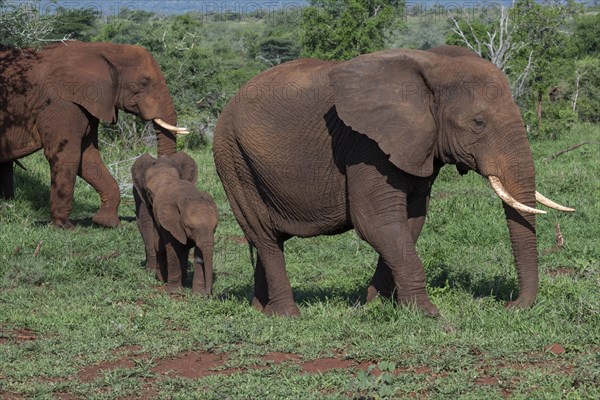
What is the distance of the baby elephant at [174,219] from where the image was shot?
340 inches

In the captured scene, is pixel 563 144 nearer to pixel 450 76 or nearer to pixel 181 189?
pixel 181 189

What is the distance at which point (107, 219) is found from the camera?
12.1m

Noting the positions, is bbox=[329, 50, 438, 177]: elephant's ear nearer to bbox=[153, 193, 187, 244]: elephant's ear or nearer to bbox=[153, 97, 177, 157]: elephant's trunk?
bbox=[153, 193, 187, 244]: elephant's ear

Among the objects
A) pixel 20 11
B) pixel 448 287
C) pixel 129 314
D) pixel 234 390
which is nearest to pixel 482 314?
pixel 448 287

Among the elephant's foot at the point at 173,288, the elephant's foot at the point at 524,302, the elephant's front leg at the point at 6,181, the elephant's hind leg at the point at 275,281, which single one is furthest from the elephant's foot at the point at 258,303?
the elephant's front leg at the point at 6,181

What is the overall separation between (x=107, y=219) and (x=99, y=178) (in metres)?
0.57

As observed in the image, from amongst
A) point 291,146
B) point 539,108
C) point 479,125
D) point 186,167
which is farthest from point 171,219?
point 539,108

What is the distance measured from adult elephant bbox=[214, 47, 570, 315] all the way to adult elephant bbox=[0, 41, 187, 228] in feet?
16.3

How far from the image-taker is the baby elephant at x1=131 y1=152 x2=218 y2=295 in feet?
28.4

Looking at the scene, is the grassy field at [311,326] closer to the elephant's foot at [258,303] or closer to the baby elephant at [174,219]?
the elephant's foot at [258,303]

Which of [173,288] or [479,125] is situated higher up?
[479,125]

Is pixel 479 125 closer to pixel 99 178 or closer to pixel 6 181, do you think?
pixel 99 178

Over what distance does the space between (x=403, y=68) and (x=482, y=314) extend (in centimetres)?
162

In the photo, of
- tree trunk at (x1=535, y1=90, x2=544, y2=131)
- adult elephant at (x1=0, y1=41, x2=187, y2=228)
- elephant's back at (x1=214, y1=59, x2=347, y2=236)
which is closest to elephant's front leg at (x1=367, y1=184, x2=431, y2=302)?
elephant's back at (x1=214, y1=59, x2=347, y2=236)
